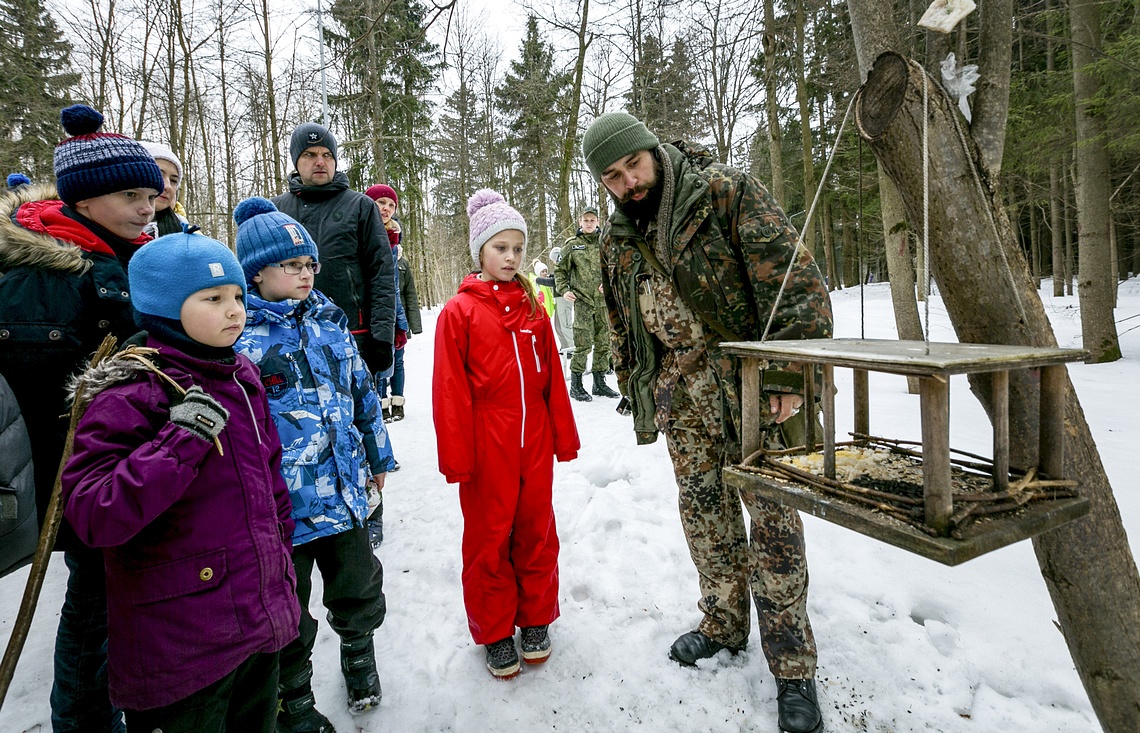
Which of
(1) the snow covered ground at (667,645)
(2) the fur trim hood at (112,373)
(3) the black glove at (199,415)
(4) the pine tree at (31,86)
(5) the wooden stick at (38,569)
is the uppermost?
(4) the pine tree at (31,86)

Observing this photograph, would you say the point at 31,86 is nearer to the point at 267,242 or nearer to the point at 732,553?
the point at 267,242

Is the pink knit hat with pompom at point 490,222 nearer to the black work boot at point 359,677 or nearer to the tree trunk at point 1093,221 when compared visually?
the black work boot at point 359,677

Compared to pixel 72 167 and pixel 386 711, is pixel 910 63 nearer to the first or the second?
pixel 72 167

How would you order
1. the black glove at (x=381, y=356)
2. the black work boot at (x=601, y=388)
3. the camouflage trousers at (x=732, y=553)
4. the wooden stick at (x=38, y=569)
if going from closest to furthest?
the wooden stick at (x=38, y=569) → the camouflage trousers at (x=732, y=553) → the black glove at (x=381, y=356) → the black work boot at (x=601, y=388)

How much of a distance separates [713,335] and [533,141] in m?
20.7

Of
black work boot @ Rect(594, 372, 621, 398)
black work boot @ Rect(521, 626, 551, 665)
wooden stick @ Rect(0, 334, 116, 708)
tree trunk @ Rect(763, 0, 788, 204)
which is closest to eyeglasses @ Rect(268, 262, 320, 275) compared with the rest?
wooden stick @ Rect(0, 334, 116, 708)

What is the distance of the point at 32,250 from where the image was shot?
166 cm

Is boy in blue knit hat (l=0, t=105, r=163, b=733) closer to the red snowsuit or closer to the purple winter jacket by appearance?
the purple winter jacket

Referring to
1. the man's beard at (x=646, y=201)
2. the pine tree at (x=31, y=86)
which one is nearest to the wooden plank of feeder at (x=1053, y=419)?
the man's beard at (x=646, y=201)

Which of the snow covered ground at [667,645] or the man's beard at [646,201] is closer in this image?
the snow covered ground at [667,645]

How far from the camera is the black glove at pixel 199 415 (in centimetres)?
134

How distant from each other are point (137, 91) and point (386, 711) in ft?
54.6

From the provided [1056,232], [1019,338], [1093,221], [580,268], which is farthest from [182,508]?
[1056,232]

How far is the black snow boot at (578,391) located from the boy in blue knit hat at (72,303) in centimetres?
559
